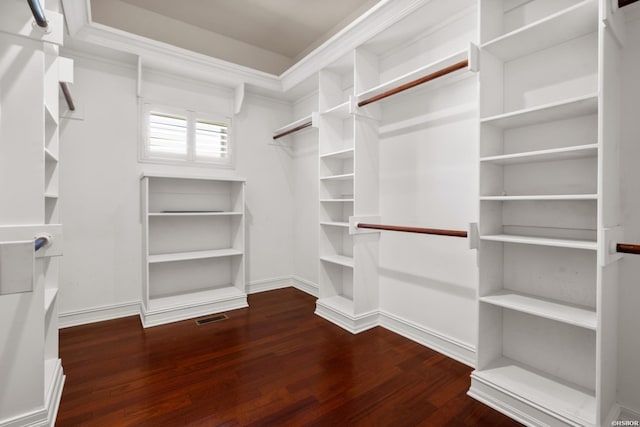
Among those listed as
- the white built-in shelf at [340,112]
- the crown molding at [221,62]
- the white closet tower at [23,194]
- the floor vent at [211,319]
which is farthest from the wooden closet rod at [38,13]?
the floor vent at [211,319]

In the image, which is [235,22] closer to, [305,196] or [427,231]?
[305,196]

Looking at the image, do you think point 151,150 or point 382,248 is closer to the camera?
point 382,248

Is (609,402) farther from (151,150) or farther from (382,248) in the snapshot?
(151,150)

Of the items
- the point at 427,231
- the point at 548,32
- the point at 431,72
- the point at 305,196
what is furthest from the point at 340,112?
the point at 548,32

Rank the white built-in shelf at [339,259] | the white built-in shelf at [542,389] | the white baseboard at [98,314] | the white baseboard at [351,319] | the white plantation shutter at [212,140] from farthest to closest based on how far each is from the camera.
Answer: the white plantation shutter at [212,140], the white built-in shelf at [339,259], the white baseboard at [98,314], the white baseboard at [351,319], the white built-in shelf at [542,389]

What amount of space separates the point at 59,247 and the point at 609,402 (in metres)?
2.87

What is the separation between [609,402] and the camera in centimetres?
149

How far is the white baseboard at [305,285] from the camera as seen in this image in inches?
153

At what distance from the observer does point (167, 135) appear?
3400 mm

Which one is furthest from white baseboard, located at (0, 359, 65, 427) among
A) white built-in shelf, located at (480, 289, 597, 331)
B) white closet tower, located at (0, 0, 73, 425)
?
white built-in shelf, located at (480, 289, 597, 331)

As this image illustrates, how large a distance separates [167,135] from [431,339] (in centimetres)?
342

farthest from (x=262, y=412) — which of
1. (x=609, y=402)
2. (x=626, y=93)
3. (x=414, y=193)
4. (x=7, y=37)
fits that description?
(x=626, y=93)

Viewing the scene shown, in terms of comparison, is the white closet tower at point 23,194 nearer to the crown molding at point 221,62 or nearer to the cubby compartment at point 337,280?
the crown molding at point 221,62

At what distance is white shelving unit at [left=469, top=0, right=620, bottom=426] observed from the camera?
1.47m
